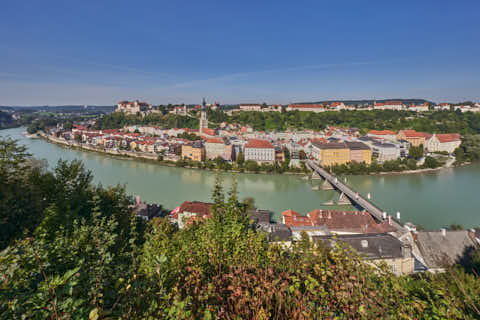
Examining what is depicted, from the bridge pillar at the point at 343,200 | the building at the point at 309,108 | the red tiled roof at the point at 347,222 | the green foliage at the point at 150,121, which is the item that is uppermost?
the building at the point at 309,108

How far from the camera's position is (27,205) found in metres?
3.08

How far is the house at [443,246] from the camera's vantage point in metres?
5.69

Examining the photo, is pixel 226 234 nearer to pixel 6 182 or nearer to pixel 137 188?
pixel 6 182

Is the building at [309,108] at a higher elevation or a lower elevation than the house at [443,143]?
higher

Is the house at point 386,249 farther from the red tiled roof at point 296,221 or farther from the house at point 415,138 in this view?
the house at point 415,138

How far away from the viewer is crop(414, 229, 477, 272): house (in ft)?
18.7

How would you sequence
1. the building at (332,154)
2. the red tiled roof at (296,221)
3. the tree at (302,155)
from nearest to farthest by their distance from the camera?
the red tiled roof at (296,221), the building at (332,154), the tree at (302,155)

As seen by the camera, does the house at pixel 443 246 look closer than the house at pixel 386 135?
Yes

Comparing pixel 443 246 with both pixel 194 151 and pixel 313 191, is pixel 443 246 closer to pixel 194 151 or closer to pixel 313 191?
pixel 313 191

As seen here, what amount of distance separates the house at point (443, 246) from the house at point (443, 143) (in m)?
23.1

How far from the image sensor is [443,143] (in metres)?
24.5

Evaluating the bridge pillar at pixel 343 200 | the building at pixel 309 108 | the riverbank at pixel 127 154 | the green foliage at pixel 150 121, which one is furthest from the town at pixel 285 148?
the building at pixel 309 108

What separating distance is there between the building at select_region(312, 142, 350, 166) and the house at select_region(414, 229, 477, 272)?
538 inches

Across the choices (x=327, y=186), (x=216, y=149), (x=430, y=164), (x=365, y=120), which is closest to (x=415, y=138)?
(x=430, y=164)
